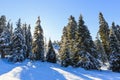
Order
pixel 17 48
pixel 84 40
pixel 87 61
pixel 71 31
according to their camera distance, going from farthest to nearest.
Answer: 1. pixel 71 31
2. pixel 17 48
3. pixel 84 40
4. pixel 87 61

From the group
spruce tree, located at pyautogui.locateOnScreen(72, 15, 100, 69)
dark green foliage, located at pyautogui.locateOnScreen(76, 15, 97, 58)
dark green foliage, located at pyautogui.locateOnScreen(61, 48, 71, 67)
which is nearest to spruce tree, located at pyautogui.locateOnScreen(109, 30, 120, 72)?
spruce tree, located at pyautogui.locateOnScreen(72, 15, 100, 69)

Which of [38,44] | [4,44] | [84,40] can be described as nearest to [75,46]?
[84,40]

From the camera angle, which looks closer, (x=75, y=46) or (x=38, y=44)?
(x=75, y=46)

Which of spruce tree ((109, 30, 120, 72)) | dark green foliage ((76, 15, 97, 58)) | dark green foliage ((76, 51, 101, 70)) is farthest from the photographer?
dark green foliage ((76, 15, 97, 58))

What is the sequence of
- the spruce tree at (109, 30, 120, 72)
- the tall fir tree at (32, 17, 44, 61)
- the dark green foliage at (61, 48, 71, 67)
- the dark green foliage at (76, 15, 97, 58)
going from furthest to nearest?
the tall fir tree at (32, 17, 44, 61) < the dark green foliage at (61, 48, 71, 67) < the dark green foliage at (76, 15, 97, 58) < the spruce tree at (109, 30, 120, 72)

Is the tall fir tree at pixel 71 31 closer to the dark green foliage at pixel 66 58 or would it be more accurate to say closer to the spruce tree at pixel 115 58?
the dark green foliage at pixel 66 58

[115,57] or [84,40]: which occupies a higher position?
[84,40]

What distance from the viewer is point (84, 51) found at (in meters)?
44.1

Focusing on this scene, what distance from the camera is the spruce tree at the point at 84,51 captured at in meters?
43.3

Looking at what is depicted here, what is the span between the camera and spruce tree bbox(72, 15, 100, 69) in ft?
142

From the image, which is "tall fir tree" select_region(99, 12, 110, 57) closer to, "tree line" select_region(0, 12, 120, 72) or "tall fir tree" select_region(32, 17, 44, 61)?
"tree line" select_region(0, 12, 120, 72)

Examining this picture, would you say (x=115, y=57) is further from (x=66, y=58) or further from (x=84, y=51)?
(x=66, y=58)

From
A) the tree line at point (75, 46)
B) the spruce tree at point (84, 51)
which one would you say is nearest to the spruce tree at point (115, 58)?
the tree line at point (75, 46)

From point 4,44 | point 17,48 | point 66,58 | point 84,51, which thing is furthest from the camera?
point 4,44
